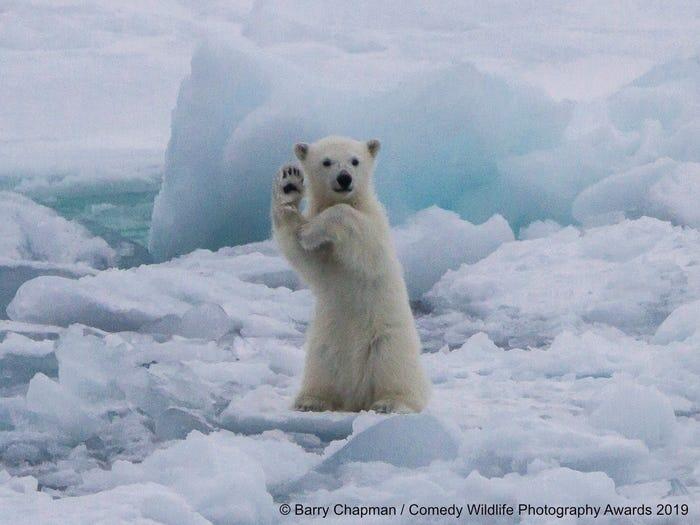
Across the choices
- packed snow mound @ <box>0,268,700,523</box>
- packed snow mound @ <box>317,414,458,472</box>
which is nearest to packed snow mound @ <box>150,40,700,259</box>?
packed snow mound @ <box>0,268,700,523</box>

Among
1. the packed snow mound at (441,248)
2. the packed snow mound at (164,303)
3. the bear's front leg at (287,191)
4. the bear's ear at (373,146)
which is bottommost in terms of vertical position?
the packed snow mound at (164,303)

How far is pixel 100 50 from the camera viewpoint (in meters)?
13.0

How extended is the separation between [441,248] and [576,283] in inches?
38.2

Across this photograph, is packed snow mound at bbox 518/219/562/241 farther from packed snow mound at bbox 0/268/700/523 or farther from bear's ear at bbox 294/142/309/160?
bear's ear at bbox 294/142/309/160

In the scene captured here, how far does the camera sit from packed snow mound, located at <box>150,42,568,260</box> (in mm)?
7629

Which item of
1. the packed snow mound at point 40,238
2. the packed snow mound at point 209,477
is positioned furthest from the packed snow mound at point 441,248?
the packed snow mound at point 209,477

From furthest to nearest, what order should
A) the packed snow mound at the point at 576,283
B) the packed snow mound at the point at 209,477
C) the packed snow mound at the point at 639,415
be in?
the packed snow mound at the point at 576,283
the packed snow mound at the point at 639,415
the packed snow mound at the point at 209,477

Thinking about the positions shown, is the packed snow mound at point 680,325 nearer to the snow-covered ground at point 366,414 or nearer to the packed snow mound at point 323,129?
the snow-covered ground at point 366,414

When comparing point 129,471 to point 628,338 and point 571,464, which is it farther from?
point 628,338

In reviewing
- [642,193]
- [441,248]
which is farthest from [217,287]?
[642,193]

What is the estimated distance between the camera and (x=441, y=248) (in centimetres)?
689

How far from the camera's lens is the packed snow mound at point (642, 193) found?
7.27 metres

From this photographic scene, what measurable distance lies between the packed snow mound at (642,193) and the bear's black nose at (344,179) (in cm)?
399

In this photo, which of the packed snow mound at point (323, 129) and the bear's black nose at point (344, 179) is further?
the packed snow mound at point (323, 129)
